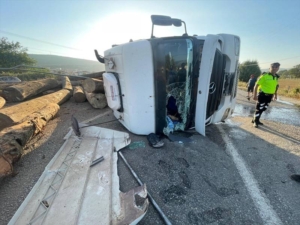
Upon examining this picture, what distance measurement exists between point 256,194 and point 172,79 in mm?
2048

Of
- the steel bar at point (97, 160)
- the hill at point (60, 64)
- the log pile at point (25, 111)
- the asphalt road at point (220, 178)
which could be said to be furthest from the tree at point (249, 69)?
the steel bar at point (97, 160)

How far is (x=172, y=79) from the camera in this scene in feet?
9.26

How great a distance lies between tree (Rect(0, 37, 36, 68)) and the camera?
24.4 meters

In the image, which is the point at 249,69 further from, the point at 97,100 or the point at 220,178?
the point at 220,178

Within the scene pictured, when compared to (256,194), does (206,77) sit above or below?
above

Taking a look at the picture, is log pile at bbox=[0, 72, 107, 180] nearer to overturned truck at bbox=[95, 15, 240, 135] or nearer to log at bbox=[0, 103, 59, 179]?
log at bbox=[0, 103, 59, 179]

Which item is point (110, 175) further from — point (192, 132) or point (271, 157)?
point (271, 157)

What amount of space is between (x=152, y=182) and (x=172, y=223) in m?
0.58

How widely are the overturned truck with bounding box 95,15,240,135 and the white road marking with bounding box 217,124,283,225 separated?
0.73 m

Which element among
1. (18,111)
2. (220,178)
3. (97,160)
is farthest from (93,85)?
(220,178)

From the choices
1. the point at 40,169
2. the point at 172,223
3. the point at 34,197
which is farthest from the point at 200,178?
the point at 40,169

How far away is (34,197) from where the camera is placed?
1.68 meters

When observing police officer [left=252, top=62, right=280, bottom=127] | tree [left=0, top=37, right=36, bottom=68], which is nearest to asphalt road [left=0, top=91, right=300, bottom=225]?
police officer [left=252, top=62, right=280, bottom=127]

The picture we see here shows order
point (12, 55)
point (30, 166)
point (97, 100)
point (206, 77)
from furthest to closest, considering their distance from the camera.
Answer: point (12, 55) → point (97, 100) → point (206, 77) → point (30, 166)
